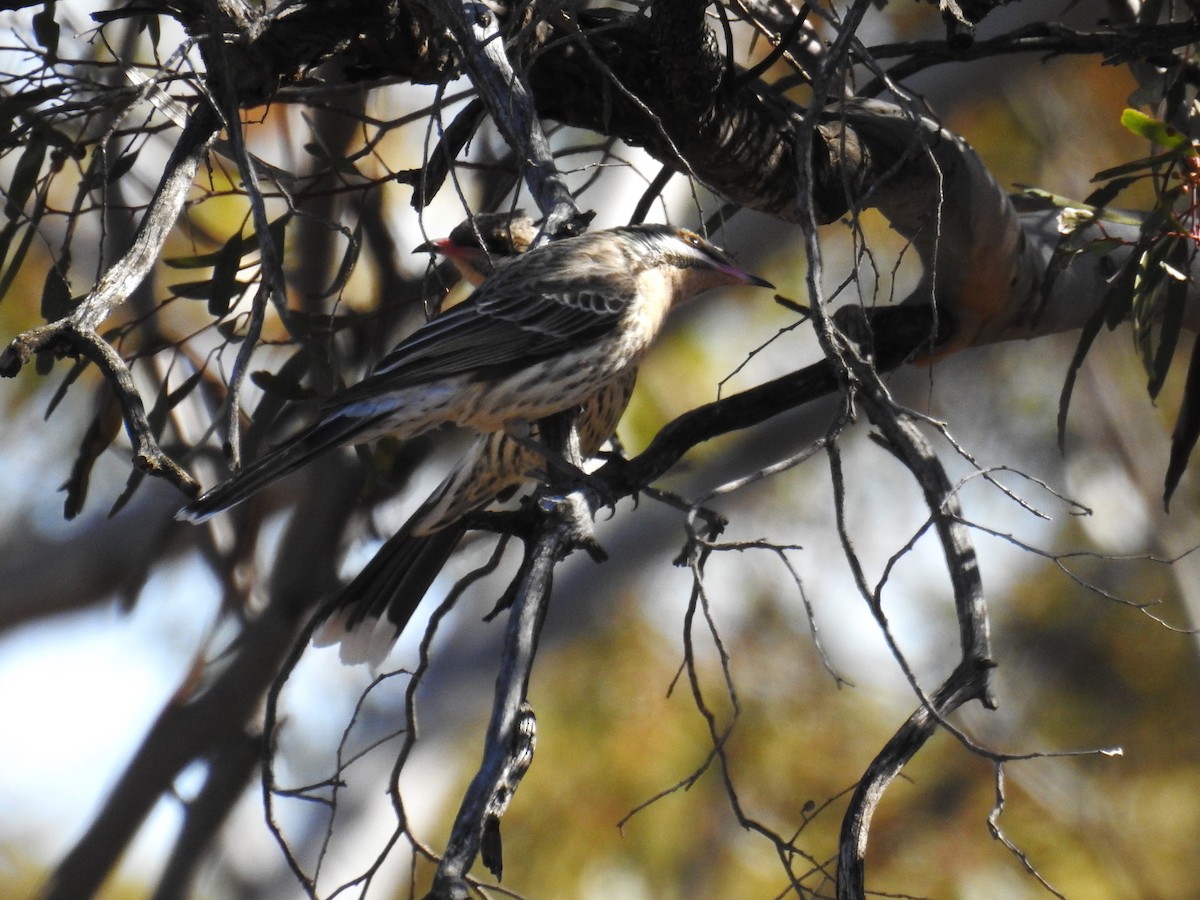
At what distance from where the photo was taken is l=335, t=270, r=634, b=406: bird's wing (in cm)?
281

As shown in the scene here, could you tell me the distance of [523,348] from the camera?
2.83 metres

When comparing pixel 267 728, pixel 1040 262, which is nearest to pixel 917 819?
pixel 1040 262

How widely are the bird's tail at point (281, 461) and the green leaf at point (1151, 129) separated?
1488 millimetres

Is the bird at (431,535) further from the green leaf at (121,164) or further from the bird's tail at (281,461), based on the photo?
the green leaf at (121,164)

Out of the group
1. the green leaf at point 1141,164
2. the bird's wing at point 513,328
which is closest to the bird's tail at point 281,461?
the bird's wing at point 513,328

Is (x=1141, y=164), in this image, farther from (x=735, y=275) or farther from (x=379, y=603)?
(x=379, y=603)

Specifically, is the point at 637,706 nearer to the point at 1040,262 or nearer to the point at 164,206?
the point at 1040,262

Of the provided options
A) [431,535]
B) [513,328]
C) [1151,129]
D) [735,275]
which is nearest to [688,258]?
[735,275]

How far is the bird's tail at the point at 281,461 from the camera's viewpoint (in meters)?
2.24

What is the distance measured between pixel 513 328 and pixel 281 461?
2.31ft

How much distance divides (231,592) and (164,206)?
9.96 ft

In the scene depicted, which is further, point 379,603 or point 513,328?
point 379,603

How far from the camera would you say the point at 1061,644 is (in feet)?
26.4

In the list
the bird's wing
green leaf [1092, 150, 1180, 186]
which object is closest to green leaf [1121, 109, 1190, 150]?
green leaf [1092, 150, 1180, 186]
